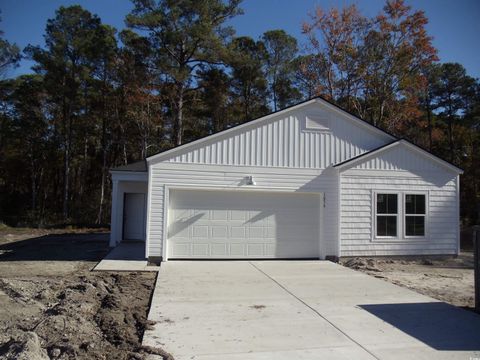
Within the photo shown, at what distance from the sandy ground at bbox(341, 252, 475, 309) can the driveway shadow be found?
2.86 feet

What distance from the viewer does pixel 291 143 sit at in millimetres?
12133

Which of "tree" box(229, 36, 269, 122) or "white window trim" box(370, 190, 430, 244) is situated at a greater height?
"tree" box(229, 36, 269, 122)

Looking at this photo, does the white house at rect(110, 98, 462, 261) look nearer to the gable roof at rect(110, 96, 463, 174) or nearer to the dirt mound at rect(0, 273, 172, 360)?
the gable roof at rect(110, 96, 463, 174)

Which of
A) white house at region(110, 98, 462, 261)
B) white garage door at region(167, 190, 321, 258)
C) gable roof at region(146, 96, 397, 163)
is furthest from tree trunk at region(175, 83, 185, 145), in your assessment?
white garage door at region(167, 190, 321, 258)

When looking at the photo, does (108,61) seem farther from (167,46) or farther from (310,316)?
(310,316)

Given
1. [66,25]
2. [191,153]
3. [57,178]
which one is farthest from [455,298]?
[57,178]

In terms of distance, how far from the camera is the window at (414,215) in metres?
12.3

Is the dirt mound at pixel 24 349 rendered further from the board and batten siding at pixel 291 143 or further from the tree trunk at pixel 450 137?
the tree trunk at pixel 450 137

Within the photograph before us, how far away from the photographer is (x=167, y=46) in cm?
2534

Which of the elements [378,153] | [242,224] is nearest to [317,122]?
[378,153]

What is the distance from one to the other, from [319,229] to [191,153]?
467 cm

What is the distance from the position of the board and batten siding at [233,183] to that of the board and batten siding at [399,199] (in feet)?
1.28

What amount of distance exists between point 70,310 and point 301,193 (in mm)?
7917

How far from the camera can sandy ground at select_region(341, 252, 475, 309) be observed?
317 inches
